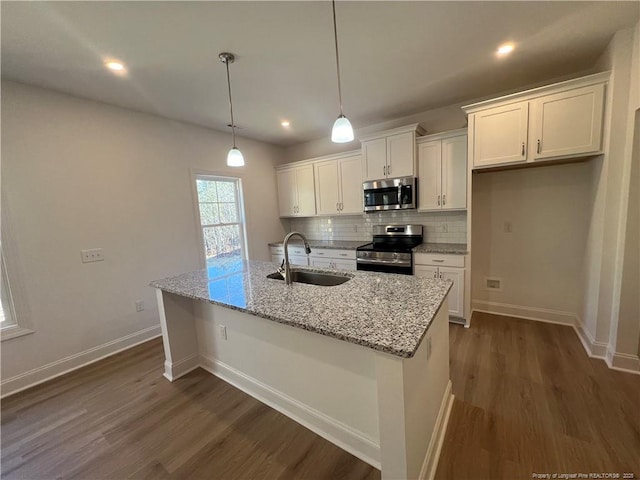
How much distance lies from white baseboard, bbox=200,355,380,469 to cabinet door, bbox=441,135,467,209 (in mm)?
2629

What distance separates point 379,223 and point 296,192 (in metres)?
1.52

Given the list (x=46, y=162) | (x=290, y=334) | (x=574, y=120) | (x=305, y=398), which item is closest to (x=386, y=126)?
(x=574, y=120)

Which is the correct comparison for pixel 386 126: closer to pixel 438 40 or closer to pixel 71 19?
pixel 438 40

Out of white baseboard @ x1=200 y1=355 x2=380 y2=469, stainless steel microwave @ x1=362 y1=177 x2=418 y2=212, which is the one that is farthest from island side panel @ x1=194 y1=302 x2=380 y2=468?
stainless steel microwave @ x1=362 y1=177 x2=418 y2=212

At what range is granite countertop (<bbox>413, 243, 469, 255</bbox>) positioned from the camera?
9.75 feet

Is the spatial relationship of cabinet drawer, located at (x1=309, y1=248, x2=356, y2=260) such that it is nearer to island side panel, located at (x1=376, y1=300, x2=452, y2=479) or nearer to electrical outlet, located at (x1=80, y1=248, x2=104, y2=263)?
island side panel, located at (x1=376, y1=300, x2=452, y2=479)

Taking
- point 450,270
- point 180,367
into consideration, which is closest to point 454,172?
point 450,270

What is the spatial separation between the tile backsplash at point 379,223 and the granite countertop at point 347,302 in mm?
1931

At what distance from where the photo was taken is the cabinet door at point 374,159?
11.4 ft

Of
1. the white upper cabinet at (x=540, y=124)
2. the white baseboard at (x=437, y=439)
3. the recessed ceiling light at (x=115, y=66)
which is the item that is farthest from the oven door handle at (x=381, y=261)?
the recessed ceiling light at (x=115, y=66)

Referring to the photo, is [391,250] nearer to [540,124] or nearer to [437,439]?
[540,124]

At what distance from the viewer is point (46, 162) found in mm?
2428

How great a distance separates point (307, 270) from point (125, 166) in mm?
2385

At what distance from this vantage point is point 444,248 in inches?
125
